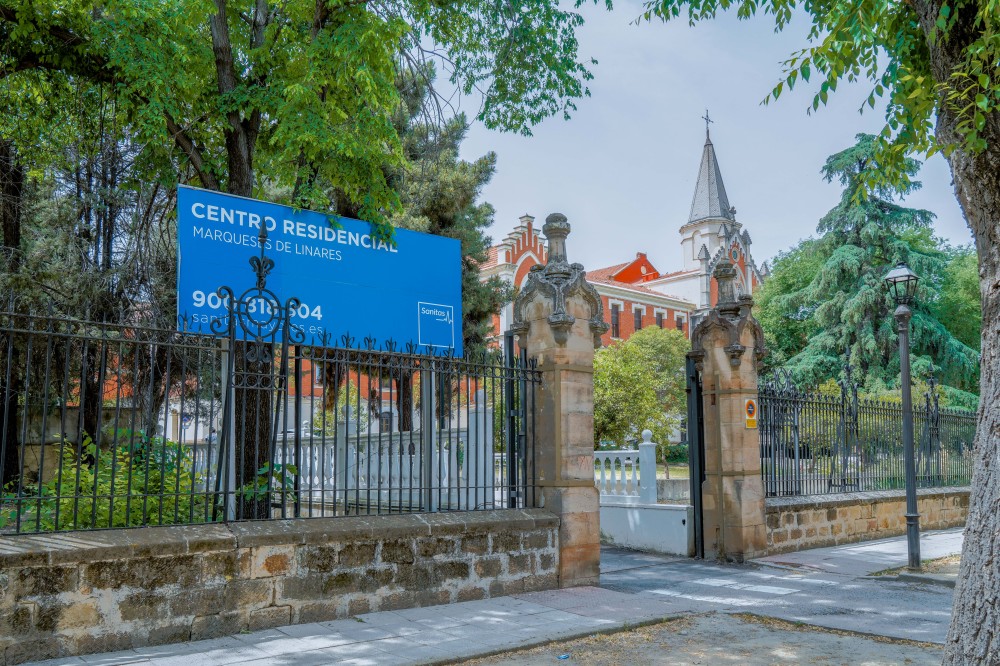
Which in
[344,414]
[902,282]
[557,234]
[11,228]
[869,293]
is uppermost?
[869,293]

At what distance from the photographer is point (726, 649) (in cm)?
652

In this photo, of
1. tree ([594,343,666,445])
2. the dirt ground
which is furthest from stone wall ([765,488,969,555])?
tree ([594,343,666,445])

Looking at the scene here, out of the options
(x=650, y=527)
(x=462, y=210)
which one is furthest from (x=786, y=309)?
(x=650, y=527)

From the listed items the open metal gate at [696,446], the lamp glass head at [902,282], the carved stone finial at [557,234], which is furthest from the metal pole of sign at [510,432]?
the lamp glass head at [902,282]

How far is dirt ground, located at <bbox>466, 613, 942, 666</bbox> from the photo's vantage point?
614 centimetres

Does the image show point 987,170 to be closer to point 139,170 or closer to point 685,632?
point 685,632

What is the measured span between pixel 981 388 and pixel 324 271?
646cm

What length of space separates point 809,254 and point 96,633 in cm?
4041

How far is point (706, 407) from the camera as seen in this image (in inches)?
473

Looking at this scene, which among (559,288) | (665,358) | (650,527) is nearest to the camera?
(559,288)

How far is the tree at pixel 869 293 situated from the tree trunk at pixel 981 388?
3344 centimetres

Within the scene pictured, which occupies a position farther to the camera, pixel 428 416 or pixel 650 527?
pixel 650 527

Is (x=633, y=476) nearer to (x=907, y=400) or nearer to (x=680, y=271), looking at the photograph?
(x=907, y=400)

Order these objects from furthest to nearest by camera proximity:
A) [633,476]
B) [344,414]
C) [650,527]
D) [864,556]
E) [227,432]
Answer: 1. [633,476]
2. [650,527]
3. [864,556]
4. [344,414]
5. [227,432]
